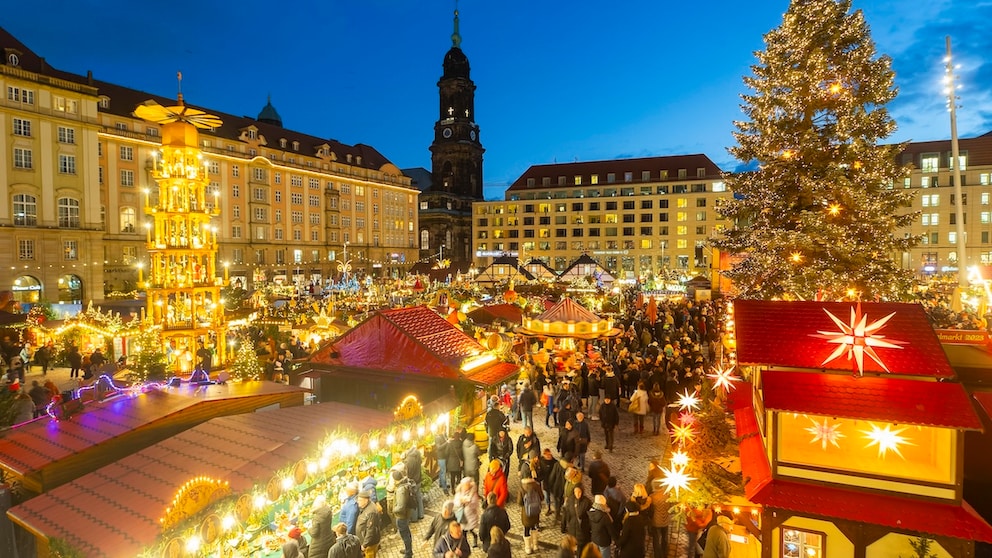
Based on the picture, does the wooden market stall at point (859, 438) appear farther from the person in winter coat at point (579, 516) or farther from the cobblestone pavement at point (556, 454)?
the cobblestone pavement at point (556, 454)

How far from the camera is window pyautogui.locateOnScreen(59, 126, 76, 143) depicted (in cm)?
3550

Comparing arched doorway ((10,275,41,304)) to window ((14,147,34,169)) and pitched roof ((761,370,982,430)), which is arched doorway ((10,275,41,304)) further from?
pitched roof ((761,370,982,430))

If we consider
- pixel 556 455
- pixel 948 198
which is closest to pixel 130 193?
pixel 556 455

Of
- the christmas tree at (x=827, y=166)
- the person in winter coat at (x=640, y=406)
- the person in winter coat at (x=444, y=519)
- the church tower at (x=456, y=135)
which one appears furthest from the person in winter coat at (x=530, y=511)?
the church tower at (x=456, y=135)

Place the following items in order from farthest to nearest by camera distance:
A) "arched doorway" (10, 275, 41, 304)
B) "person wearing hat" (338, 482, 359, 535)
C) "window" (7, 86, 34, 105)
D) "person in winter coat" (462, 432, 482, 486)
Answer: "arched doorway" (10, 275, 41, 304) < "window" (7, 86, 34, 105) < "person in winter coat" (462, 432, 482, 486) < "person wearing hat" (338, 482, 359, 535)

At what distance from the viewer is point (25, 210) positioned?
1326 inches

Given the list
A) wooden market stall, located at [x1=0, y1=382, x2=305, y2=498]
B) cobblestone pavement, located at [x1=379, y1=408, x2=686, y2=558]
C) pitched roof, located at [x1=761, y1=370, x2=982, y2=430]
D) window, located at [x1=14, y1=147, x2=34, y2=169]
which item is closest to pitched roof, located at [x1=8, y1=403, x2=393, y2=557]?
wooden market stall, located at [x1=0, y1=382, x2=305, y2=498]

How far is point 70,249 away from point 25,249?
238 cm

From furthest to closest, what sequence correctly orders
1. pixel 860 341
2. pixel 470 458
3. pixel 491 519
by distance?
pixel 470 458 → pixel 491 519 → pixel 860 341

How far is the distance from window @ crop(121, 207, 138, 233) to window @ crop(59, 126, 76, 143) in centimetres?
854

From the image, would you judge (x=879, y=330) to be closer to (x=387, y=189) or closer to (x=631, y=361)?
(x=631, y=361)

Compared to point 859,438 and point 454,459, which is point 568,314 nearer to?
point 454,459

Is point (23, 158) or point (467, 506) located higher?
point (23, 158)

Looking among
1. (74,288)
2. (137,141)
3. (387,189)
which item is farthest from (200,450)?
(387,189)
